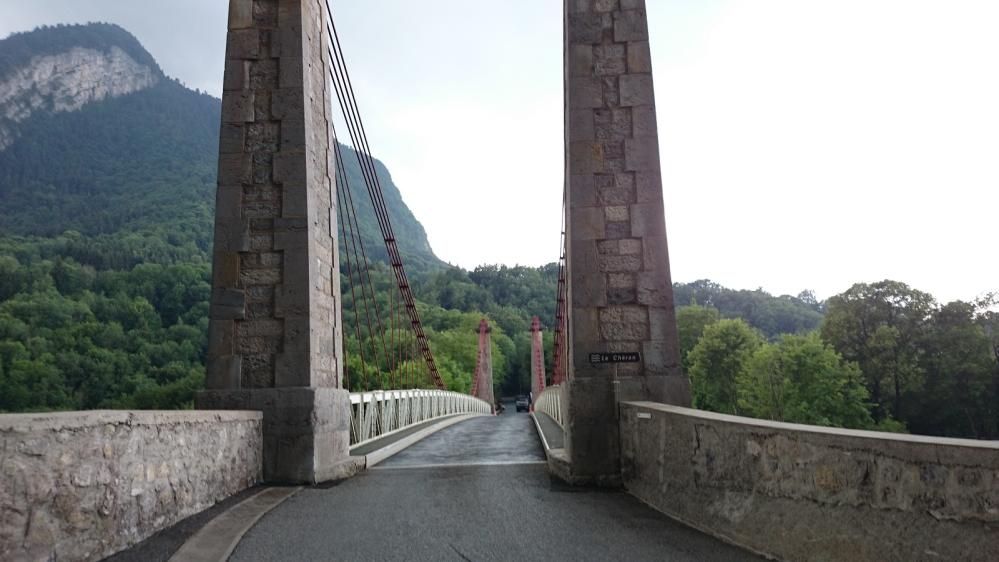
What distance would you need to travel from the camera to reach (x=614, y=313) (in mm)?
6551

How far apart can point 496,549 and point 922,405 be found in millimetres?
43032

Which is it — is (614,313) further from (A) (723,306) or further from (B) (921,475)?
(A) (723,306)

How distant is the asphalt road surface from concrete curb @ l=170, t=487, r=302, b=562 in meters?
0.07

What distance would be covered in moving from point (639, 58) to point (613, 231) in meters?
1.80

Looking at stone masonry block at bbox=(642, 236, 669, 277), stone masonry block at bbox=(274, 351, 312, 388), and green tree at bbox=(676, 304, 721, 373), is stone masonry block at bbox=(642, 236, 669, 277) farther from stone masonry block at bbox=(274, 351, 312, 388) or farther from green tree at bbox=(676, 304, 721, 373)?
green tree at bbox=(676, 304, 721, 373)

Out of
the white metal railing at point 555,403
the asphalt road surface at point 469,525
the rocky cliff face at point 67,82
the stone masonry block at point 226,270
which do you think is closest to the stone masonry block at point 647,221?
the asphalt road surface at point 469,525

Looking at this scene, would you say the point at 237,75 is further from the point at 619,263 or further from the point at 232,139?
the point at 619,263

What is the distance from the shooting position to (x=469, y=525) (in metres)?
4.42

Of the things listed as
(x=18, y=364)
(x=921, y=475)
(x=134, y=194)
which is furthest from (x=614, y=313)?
(x=134, y=194)

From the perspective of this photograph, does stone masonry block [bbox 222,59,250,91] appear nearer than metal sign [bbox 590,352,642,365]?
No

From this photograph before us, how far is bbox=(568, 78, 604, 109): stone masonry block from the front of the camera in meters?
6.82

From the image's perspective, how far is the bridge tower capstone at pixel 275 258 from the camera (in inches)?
252

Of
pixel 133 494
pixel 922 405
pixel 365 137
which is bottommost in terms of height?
pixel 922 405

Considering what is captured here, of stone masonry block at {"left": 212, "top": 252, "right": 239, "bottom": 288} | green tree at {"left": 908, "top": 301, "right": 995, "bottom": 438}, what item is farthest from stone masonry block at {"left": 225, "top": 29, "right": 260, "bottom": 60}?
green tree at {"left": 908, "top": 301, "right": 995, "bottom": 438}
